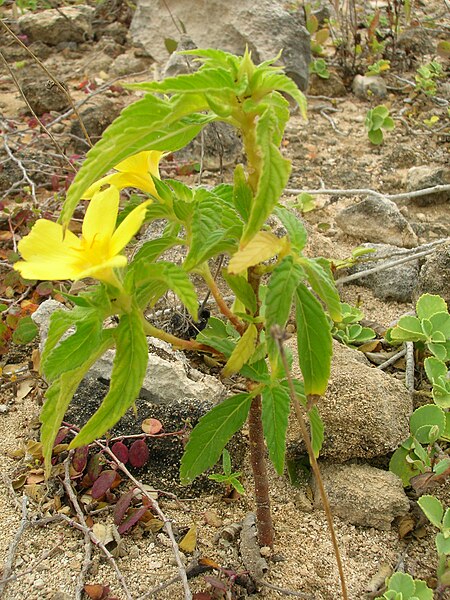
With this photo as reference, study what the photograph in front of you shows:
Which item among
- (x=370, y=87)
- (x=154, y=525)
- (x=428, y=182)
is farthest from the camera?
(x=370, y=87)

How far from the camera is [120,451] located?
1.65m

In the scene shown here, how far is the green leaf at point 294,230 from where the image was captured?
3.59 feet

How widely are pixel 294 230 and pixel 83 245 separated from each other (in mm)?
348

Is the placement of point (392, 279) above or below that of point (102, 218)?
below

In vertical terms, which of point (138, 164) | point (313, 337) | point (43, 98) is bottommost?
point (43, 98)

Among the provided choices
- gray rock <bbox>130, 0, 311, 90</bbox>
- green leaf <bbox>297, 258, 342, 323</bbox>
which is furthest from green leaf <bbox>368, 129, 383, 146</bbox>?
green leaf <bbox>297, 258, 342, 323</bbox>

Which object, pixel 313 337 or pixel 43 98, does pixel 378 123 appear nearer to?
pixel 43 98

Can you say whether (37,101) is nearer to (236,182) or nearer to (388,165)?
(388,165)

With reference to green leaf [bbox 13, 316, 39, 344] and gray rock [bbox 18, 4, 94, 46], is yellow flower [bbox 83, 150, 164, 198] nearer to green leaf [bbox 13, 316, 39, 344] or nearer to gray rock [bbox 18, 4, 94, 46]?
green leaf [bbox 13, 316, 39, 344]

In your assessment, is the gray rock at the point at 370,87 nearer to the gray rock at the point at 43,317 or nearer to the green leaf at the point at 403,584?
the gray rock at the point at 43,317

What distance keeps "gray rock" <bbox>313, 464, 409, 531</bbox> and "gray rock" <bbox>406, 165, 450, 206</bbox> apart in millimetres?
1580

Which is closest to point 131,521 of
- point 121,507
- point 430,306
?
→ point 121,507

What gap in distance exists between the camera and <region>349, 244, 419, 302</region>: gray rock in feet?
7.72

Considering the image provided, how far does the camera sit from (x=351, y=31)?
13.8 ft
